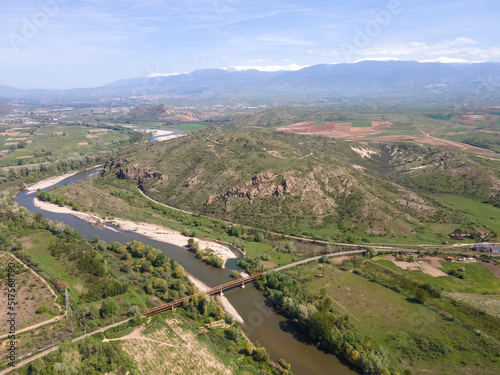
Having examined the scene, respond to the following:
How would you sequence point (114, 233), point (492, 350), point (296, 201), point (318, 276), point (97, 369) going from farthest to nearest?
point (296, 201) < point (114, 233) < point (318, 276) < point (492, 350) < point (97, 369)

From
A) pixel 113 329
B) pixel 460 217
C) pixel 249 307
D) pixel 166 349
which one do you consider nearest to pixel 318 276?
pixel 249 307

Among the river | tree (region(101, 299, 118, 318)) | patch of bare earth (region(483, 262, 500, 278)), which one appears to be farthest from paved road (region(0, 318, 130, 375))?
patch of bare earth (region(483, 262, 500, 278))

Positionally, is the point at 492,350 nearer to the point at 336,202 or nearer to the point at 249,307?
the point at 249,307

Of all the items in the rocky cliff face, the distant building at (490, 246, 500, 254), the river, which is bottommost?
the river

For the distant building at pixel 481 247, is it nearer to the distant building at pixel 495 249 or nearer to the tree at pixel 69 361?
the distant building at pixel 495 249

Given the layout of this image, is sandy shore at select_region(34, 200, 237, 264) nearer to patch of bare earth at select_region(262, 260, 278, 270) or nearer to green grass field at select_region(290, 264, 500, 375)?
patch of bare earth at select_region(262, 260, 278, 270)

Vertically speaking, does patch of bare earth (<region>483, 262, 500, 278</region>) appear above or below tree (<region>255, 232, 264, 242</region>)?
below

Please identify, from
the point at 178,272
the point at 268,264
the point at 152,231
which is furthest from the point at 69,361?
the point at 152,231

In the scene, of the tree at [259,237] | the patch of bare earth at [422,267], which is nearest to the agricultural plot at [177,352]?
the tree at [259,237]
